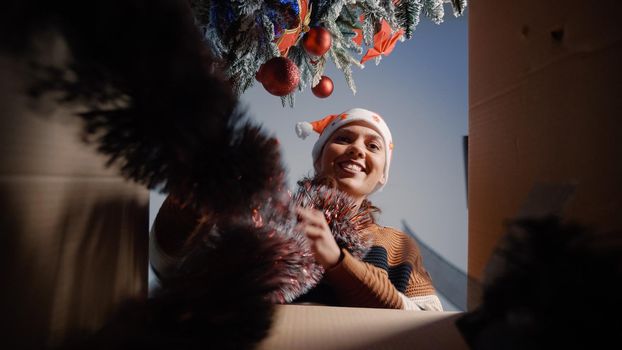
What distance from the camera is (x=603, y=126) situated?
18 cm

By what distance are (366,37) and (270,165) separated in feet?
3.12

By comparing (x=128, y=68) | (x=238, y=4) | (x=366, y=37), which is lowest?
(x=128, y=68)

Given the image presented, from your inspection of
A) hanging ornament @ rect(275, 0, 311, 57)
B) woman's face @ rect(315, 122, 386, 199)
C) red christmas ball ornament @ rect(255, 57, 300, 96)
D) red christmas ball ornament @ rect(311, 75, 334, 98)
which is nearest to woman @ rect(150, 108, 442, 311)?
woman's face @ rect(315, 122, 386, 199)

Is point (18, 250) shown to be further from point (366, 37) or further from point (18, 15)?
point (366, 37)

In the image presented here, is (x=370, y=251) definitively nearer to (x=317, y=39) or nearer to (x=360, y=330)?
(x=317, y=39)

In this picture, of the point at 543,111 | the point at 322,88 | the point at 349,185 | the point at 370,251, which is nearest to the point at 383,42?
the point at 322,88

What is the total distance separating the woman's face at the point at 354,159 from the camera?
104cm

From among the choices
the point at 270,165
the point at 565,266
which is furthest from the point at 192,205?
the point at 565,266

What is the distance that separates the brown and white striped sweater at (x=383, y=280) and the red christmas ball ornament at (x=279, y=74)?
0.40 m

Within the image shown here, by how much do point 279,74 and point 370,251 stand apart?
1.58 ft

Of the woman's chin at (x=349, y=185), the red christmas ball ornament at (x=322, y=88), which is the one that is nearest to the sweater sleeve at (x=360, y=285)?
the woman's chin at (x=349, y=185)

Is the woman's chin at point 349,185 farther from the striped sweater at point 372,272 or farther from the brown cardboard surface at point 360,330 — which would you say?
the brown cardboard surface at point 360,330

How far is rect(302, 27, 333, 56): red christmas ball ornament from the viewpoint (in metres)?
0.84

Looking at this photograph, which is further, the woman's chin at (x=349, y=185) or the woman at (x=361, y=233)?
the woman's chin at (x=349, y=185)
